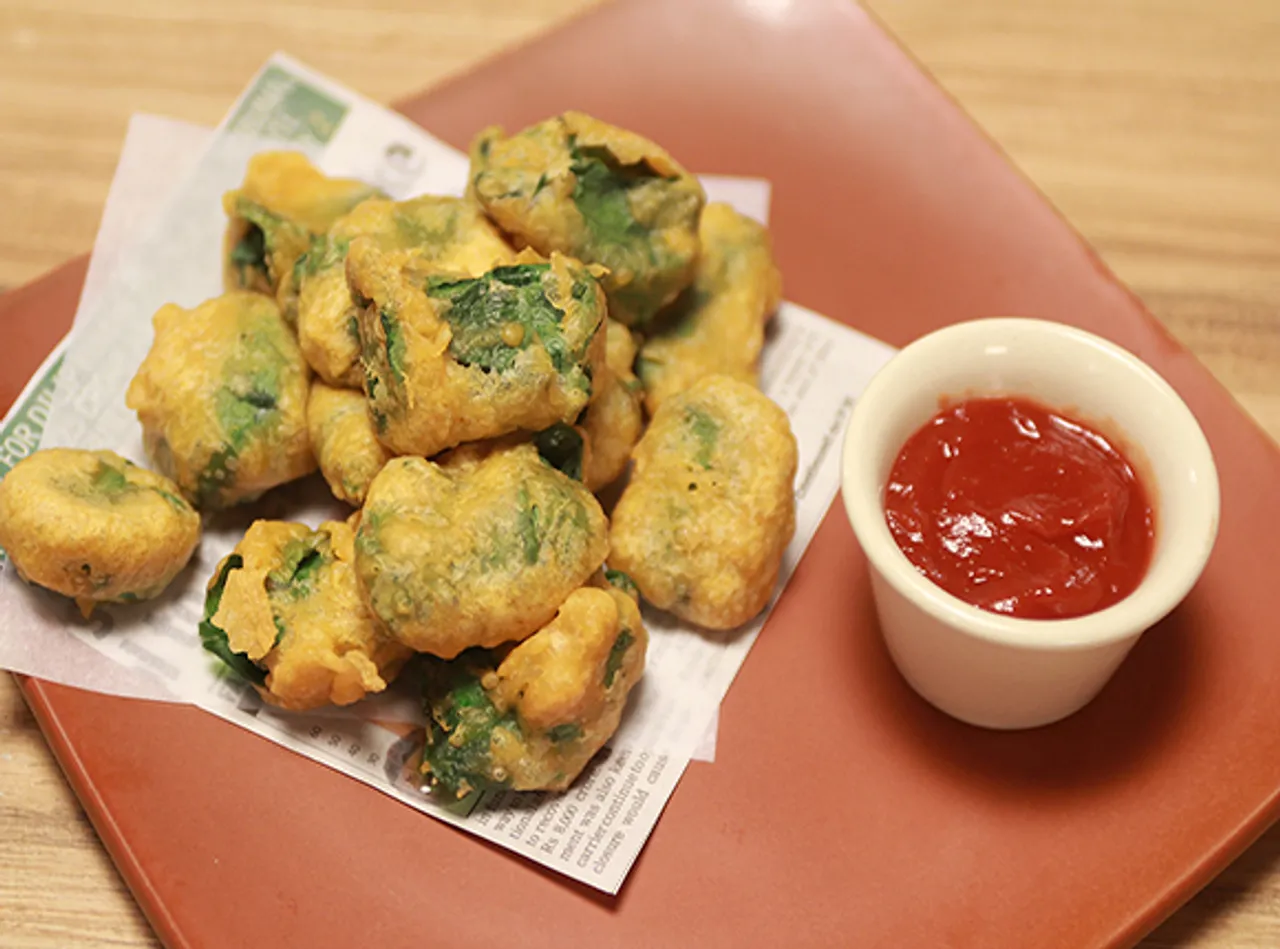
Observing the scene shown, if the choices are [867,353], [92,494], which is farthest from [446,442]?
[867,353]

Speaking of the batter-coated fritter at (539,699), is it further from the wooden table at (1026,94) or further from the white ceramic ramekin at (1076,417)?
the wooden table at (1026,94)

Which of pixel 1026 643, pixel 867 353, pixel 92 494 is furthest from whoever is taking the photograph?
pixel 867 353

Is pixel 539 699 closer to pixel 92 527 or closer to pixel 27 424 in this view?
pixel 92 527


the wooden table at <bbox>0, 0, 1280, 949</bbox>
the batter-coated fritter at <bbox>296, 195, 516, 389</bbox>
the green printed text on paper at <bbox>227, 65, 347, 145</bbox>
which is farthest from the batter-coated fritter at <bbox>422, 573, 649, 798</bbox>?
the wooden table at <bbox>0, 0, 1280, 949</bbox>

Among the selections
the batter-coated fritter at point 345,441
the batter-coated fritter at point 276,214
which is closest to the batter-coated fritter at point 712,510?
the batter-coated fritter at point 345,441

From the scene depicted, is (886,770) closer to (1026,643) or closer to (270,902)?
(1026,643)

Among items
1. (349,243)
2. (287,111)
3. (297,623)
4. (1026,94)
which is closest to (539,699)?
(297,623)
